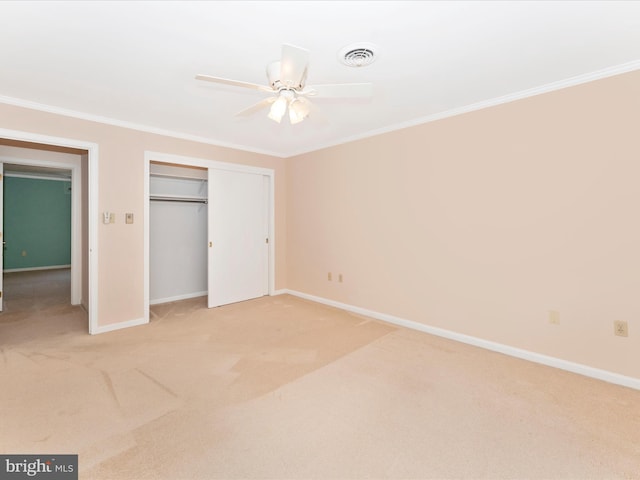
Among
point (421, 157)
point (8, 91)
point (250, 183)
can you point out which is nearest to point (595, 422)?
point (421, 157)

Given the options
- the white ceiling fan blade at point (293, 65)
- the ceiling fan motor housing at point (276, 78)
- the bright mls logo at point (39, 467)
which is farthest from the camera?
the ceiling fan motor housing at point (276, 78)

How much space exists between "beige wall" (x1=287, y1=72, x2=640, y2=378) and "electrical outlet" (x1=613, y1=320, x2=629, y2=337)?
0.13ft

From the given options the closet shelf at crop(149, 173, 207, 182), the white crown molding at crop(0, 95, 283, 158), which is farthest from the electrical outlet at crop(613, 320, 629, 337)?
the closet shelf at crop(149, 173, 207, 182)

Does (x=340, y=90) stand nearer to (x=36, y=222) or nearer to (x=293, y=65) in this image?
(x=293, y=65)

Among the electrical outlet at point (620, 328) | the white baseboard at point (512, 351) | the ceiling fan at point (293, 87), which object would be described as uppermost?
the ceiling fan at point (293, 87)

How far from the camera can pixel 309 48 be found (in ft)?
7.06

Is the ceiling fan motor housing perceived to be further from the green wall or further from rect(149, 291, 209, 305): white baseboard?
the green wall

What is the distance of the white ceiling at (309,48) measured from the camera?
1.80 meters

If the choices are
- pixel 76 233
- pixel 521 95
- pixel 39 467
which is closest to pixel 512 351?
pixel 521 95

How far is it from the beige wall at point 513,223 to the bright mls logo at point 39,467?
3.28 meters

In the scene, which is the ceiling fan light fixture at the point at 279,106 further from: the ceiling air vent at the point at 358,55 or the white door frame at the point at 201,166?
the white door frame at the point at 201,166

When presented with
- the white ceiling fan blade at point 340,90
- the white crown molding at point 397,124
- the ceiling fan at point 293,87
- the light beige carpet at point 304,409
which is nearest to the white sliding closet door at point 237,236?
the white crown molding at point 397,124

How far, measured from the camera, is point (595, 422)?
2.01m

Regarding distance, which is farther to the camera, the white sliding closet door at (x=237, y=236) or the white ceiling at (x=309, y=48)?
the white sliding closet door at (x=237, y=236)
